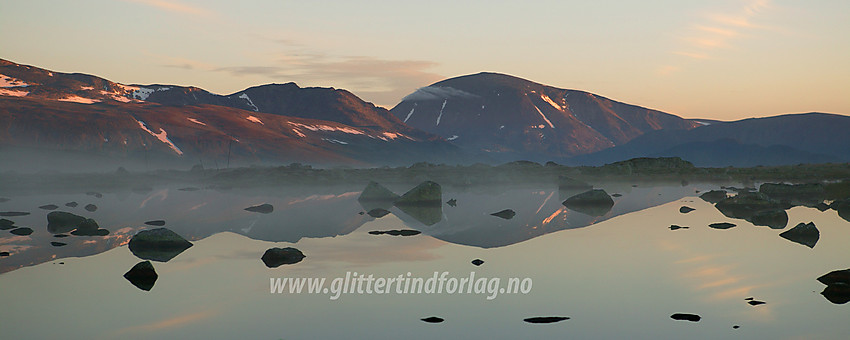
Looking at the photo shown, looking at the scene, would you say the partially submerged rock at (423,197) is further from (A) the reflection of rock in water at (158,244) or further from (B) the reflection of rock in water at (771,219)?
(A) the reflection of rock in water at (158,244)

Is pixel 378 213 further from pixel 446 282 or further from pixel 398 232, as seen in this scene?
pixel 446 282

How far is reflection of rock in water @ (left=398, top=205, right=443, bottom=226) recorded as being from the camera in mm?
38963

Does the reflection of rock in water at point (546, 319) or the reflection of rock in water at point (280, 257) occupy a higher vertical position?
the reflection of rock in water at point (546, 319)

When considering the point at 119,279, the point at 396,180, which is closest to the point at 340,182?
the point at 396,180

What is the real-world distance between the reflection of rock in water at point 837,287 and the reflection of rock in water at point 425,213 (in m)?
20.5

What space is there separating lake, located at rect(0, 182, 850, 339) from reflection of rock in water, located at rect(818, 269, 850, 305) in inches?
12.1

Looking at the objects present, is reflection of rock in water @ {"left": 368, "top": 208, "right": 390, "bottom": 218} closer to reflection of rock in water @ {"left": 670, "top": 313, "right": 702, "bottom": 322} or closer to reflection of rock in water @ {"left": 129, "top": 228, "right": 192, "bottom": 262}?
reflection of rock in water @ {"left": 129, "top": 228, "right": 192, "bottom": 262}

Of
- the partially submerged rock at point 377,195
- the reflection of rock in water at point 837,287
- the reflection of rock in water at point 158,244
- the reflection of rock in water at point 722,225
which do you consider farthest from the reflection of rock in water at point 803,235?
the partially submerged rock at point 377,195

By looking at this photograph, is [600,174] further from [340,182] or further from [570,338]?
[570,338]

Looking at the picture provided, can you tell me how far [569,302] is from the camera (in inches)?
674

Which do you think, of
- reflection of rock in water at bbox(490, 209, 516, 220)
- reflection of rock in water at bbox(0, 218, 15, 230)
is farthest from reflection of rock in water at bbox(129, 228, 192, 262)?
reflection of rock in water at bbox(490, 209, 516, 220)

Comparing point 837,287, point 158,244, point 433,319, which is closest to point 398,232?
point 158,244

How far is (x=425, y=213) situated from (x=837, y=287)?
27.6m

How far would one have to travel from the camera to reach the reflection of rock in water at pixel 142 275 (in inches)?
786
